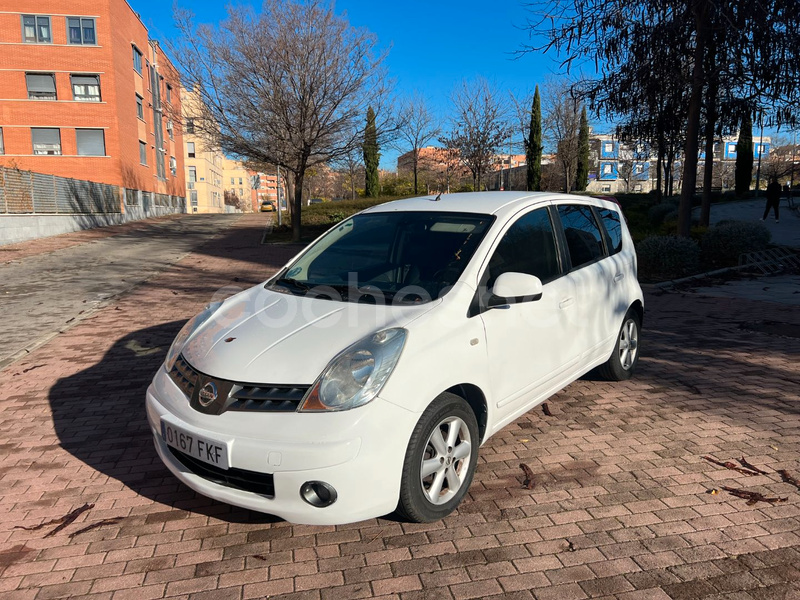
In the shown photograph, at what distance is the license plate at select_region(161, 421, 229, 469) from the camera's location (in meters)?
2.71

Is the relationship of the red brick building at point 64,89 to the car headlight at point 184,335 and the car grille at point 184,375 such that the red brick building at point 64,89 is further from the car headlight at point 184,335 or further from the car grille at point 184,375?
the car grille at point 184,375

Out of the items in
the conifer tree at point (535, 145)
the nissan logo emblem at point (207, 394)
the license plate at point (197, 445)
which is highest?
the conifer tree at point (535, 145)

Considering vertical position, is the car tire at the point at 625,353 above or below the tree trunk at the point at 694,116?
below

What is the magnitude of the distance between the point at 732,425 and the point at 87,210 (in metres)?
29.0

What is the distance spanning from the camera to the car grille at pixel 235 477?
2.69m

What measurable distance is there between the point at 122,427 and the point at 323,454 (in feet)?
8.49

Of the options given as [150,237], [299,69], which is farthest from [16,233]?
[299,69]

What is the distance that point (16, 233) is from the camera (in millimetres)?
20016

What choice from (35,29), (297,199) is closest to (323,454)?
(297,199)

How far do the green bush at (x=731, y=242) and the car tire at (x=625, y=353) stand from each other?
8.85 metres

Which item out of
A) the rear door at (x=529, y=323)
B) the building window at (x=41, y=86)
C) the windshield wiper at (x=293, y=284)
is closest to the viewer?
the rear door at (x=529, y=323)

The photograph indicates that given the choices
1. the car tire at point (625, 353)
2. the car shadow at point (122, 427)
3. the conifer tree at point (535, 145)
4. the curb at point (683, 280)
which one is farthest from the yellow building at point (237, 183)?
the car tire at point (625, 353)

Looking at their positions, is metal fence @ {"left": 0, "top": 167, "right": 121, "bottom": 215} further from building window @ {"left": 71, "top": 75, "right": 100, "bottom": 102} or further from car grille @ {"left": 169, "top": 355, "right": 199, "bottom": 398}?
car grille @ {"left": 169, "top": 355, "right": 199, "bottom": 398}

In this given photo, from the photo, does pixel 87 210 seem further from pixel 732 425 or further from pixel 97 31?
pixel 732 425
